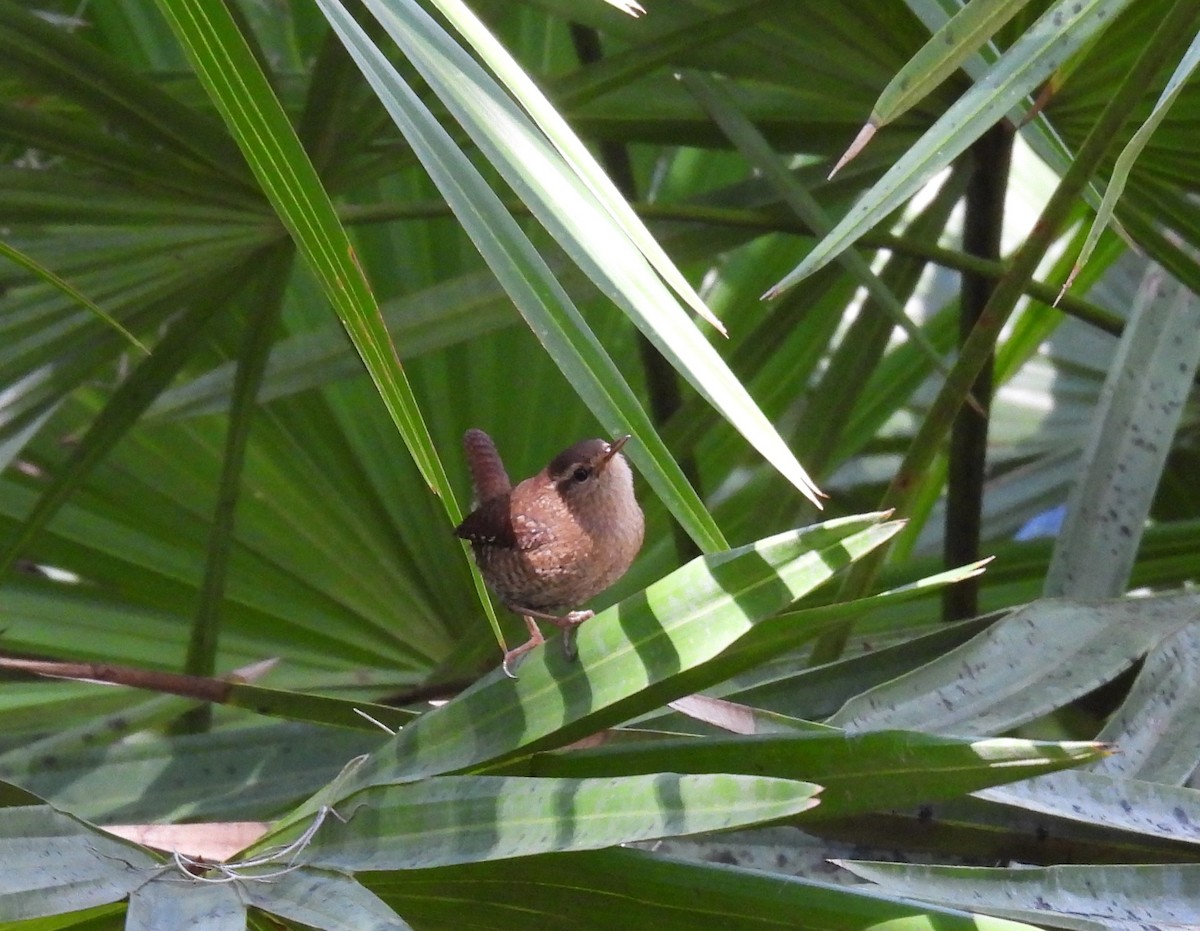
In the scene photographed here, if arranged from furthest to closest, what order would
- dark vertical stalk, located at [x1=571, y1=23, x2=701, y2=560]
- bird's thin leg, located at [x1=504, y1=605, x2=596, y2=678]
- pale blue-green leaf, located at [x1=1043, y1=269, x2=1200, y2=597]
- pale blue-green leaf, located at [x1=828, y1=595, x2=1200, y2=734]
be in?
1. dark vertical stalk, located at [x1=571, y1=23, x2=701, y2=560]
2. pale blue-green leaf, located at [x1=1043, y1=269, x2=1200, y2=597]
3. pale blue-green leaf, located at [x1=828, y1=595, x2=1200, y2=734]
4. bird's thin leg, located at [x1=504, y1=605, x2=596, y2=678]

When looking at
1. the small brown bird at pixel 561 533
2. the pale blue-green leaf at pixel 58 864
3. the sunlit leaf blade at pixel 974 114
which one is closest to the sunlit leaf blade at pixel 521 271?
the sunlit leaf blade at pixel 974 114

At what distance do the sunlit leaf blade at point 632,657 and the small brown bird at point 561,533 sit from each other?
635 millimetres

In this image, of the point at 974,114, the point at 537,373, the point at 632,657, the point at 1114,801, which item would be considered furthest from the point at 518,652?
the point at 537,373

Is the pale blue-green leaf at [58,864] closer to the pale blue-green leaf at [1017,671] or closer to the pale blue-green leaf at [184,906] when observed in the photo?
the pale blue-green leaf at [184,906]

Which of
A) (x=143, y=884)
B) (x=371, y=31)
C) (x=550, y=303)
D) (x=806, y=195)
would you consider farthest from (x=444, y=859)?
(x=371, y=31)

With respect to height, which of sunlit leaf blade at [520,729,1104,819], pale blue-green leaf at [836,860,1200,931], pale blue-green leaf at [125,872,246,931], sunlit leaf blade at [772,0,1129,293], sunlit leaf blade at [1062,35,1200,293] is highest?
sunlit leaf blade at [772,0,1129,293]

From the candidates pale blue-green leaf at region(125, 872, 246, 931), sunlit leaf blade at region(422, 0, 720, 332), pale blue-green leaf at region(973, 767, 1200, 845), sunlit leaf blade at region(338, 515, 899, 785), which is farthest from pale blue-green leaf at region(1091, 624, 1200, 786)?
pale blue-green leaf at region(125, 872, 246, 931)

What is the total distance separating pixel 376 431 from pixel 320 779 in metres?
1.03

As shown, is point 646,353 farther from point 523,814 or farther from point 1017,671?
point 523,814

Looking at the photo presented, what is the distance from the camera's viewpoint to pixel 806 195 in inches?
68.4

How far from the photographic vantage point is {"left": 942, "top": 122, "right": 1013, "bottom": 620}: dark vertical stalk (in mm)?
1892

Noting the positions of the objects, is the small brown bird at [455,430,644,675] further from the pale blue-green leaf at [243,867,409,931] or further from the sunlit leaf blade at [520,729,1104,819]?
the pale blue-green leaf at [243,867,409,931]

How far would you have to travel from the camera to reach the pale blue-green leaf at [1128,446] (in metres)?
1.80

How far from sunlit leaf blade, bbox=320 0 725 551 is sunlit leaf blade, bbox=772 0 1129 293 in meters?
0.14
